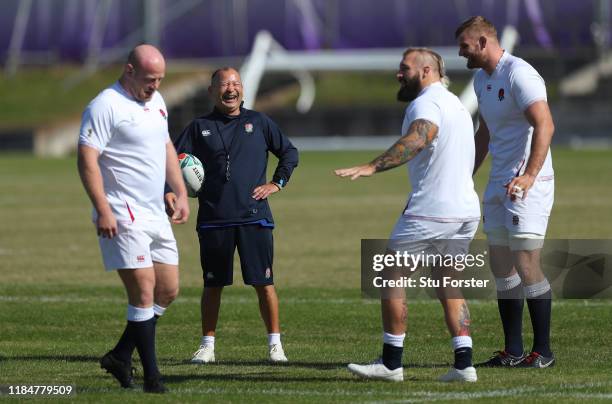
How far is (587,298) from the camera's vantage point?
12508mm

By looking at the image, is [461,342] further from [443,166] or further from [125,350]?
[125,350]

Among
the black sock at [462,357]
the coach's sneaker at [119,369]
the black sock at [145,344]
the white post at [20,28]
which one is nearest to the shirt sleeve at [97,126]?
the black sock at [145,344]

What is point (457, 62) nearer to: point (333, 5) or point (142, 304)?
point (333, 5)

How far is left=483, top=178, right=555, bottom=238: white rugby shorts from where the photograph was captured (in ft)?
30.7

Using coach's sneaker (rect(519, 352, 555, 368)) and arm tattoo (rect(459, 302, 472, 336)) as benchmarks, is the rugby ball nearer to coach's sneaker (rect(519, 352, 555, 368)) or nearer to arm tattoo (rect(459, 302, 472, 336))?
arm tattoo (rect(459, 302, 472, 336))

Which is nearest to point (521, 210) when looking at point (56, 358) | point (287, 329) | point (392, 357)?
point (392, 357)

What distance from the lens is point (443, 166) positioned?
8.42m

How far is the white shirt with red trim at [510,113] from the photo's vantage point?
925 cm

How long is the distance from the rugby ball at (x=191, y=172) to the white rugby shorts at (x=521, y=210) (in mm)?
2052

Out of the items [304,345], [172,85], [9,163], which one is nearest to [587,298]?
[304,345]

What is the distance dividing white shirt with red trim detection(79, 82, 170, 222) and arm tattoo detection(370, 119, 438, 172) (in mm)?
1337

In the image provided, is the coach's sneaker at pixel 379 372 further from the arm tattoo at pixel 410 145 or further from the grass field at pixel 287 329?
the arm tattoo at pixel 410 145

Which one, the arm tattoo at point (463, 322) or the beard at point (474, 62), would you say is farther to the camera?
the beard at point (474, 62)

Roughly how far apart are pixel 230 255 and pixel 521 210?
2.13 metres
